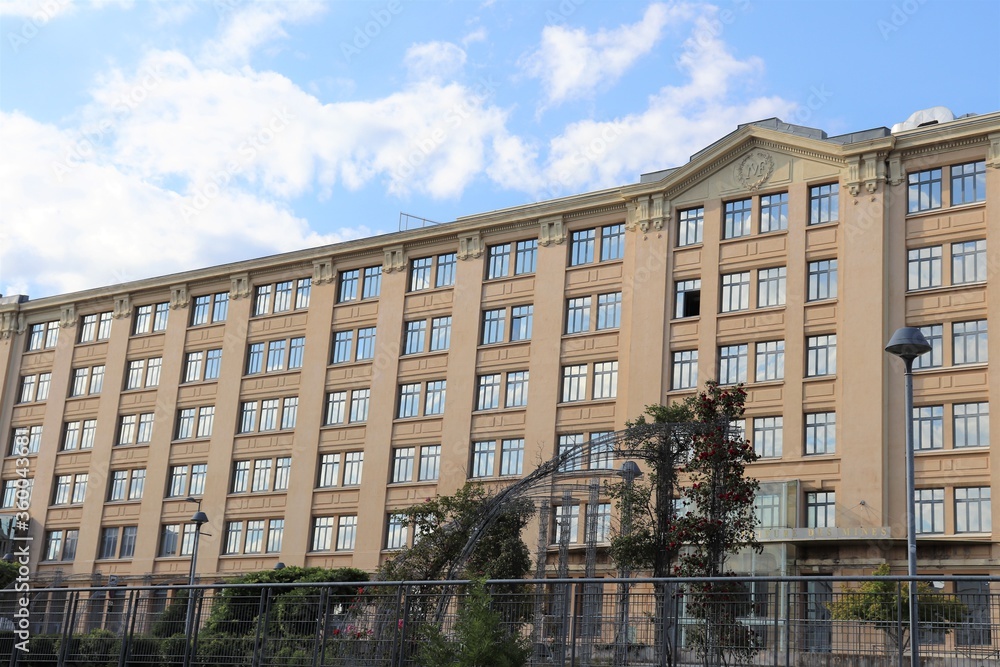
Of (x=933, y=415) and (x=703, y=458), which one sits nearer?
(x=703, y=458)

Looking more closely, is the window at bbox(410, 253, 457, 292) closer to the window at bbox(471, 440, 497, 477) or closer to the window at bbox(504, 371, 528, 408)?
the window at bbox(504, 371, 528, 408)

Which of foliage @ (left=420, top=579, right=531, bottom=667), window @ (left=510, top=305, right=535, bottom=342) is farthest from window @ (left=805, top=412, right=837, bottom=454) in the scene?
foliage @ (left=420, top=579, right=531, bottom=667)

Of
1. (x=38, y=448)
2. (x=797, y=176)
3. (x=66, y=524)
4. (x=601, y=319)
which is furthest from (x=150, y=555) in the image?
(x=797, y=176)

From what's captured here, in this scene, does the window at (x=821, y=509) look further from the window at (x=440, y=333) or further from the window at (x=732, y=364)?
the window at (x=440, y=333)

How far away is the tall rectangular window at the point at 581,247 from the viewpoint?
1861 inches

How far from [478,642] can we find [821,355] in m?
28.3

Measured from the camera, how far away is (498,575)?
33656mm

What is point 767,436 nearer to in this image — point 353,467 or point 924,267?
point 924,267

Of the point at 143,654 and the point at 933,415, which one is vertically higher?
the point at 933,415

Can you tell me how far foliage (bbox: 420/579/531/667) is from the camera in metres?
14.9

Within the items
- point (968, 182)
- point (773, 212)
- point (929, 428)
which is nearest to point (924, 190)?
point (968, 182)

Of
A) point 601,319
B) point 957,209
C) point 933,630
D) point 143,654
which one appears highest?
point 957,209

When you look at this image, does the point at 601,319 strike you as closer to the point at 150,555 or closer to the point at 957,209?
the point at 957,209

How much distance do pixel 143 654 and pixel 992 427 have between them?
2774cm
